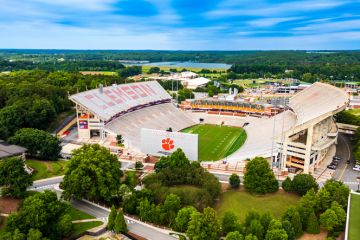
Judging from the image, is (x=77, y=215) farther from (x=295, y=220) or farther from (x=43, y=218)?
(x=295, y=220)

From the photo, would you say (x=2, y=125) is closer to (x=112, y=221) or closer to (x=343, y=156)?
(x=112, y=221)

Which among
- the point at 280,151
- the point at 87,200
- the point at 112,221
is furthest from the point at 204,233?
the point at 280,151

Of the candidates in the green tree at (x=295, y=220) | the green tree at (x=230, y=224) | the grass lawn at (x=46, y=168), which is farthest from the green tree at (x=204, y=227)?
the grass lawn at (x=46, y=168)

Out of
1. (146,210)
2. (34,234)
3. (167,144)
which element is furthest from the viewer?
(167,144)

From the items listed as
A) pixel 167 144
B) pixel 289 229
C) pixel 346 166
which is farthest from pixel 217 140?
pixel 289 229

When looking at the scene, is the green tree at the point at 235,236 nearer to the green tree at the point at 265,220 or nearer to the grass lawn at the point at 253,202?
the green tree at the point at 265,220
